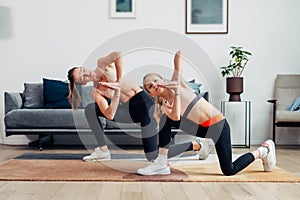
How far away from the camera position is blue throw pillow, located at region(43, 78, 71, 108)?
16.1 feet

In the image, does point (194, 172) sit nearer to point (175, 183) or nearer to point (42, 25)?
point (175, 183)

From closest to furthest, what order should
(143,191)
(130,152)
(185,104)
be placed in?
(143,191)
(185,104)
(130,152)

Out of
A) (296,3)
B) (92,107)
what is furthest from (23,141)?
(296,3)

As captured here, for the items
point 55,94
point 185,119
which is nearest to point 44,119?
point 55,94

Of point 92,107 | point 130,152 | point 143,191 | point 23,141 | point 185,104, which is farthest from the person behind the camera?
point 23,141

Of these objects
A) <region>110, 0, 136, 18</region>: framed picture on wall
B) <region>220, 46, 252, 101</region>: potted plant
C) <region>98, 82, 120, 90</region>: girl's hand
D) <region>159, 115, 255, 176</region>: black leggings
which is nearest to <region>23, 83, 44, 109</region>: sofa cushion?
<region>110, 0, 136, 18</region>: framed picture on wall

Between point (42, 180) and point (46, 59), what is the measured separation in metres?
2.74

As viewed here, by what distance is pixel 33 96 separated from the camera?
4992mm

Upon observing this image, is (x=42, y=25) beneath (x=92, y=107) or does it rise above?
above

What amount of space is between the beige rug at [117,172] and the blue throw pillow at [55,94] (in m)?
1.19


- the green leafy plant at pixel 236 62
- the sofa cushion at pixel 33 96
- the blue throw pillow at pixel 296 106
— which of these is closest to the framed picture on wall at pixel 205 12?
the green leafy plant at pixel 236 62

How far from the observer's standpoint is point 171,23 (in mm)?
5473

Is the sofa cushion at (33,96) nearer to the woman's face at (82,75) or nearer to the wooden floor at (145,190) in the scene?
the woman's face at (82,75)

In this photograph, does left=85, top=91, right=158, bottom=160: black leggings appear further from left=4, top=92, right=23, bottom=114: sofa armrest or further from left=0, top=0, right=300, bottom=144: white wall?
left=0, top=0, right=300, bottom=144: white wall
